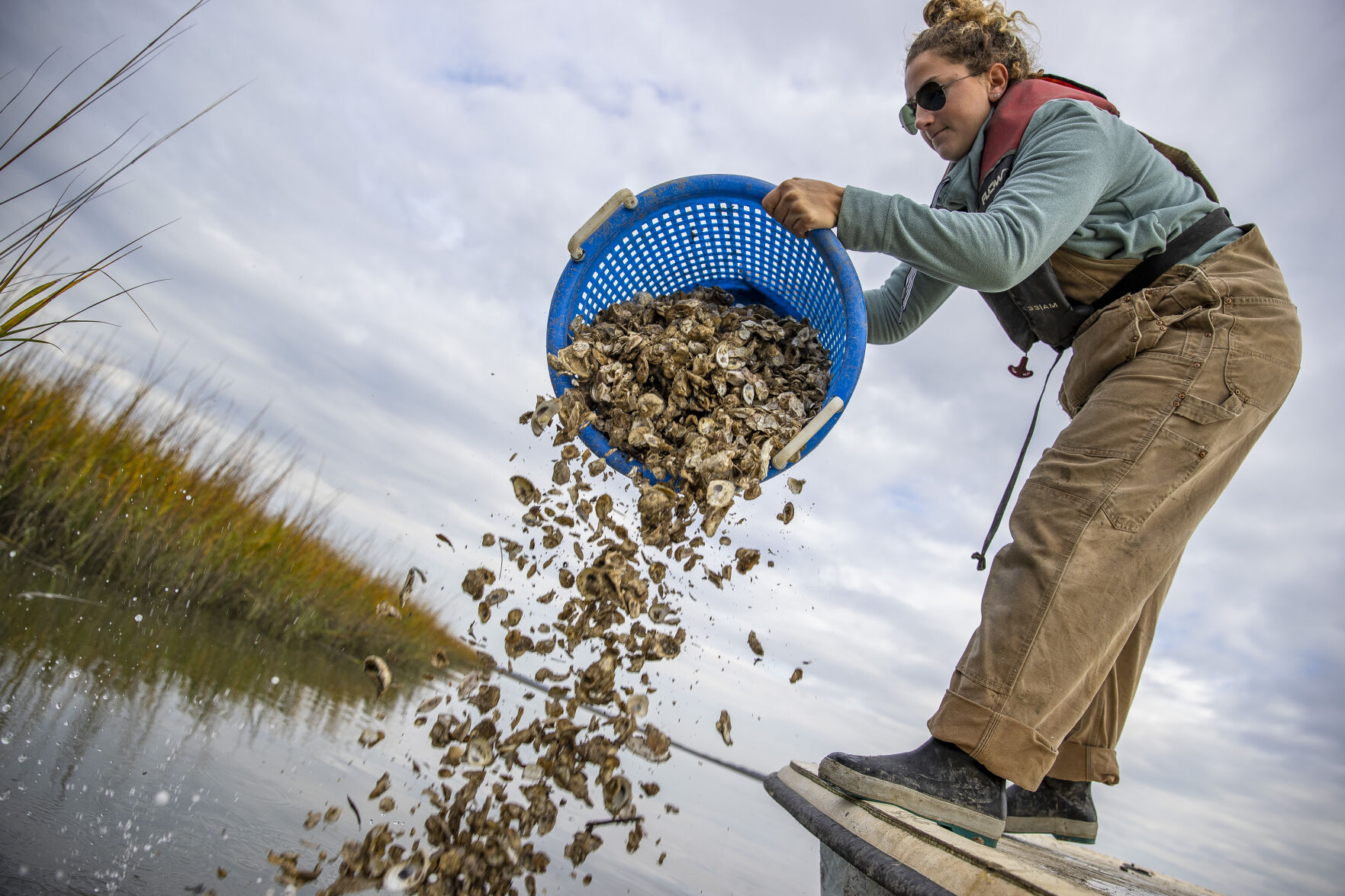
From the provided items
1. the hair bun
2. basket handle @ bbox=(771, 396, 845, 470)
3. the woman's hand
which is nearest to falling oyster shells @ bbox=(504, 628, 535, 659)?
basket handle @ bbox=(771, 396, 845, 470)

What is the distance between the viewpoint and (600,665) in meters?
1.76

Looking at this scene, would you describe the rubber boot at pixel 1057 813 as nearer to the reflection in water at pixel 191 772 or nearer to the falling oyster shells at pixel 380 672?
the reflection in water at pixel 191 772

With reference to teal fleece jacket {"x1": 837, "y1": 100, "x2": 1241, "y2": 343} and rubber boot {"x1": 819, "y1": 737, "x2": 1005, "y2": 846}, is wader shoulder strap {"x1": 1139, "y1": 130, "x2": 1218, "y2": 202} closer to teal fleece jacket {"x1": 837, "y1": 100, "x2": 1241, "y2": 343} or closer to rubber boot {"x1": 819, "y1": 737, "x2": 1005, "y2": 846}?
teal fleece jacket {"x1": 837, "y1": 100, "x2": 1241, "y2": 343}

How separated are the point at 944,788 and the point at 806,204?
119cm

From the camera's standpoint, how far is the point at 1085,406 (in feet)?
4.84

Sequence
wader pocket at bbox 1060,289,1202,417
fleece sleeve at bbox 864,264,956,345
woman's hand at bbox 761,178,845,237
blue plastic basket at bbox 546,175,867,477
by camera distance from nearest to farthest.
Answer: wader pocket at bbox 1060,289,1202,417
woman's hand at bbox 761,178,845,237
blue plastic basket at bbox 546,175,867,477
fleece sleeve at bbox 864,264,956,345

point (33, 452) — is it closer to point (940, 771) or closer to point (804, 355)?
point (804, 355)

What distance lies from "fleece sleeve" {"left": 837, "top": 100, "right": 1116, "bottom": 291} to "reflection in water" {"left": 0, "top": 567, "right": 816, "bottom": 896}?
1642 mm

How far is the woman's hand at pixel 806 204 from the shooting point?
5.02 feet

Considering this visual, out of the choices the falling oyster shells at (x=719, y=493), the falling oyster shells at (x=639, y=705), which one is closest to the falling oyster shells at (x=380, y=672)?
the falling oyster shells at (x=639, y=705)

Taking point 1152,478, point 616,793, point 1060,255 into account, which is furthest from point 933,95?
point 616,793

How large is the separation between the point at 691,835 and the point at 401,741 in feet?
3.89

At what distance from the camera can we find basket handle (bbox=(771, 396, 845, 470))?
5.74 ft

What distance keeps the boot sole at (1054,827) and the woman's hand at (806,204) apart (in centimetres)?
145
